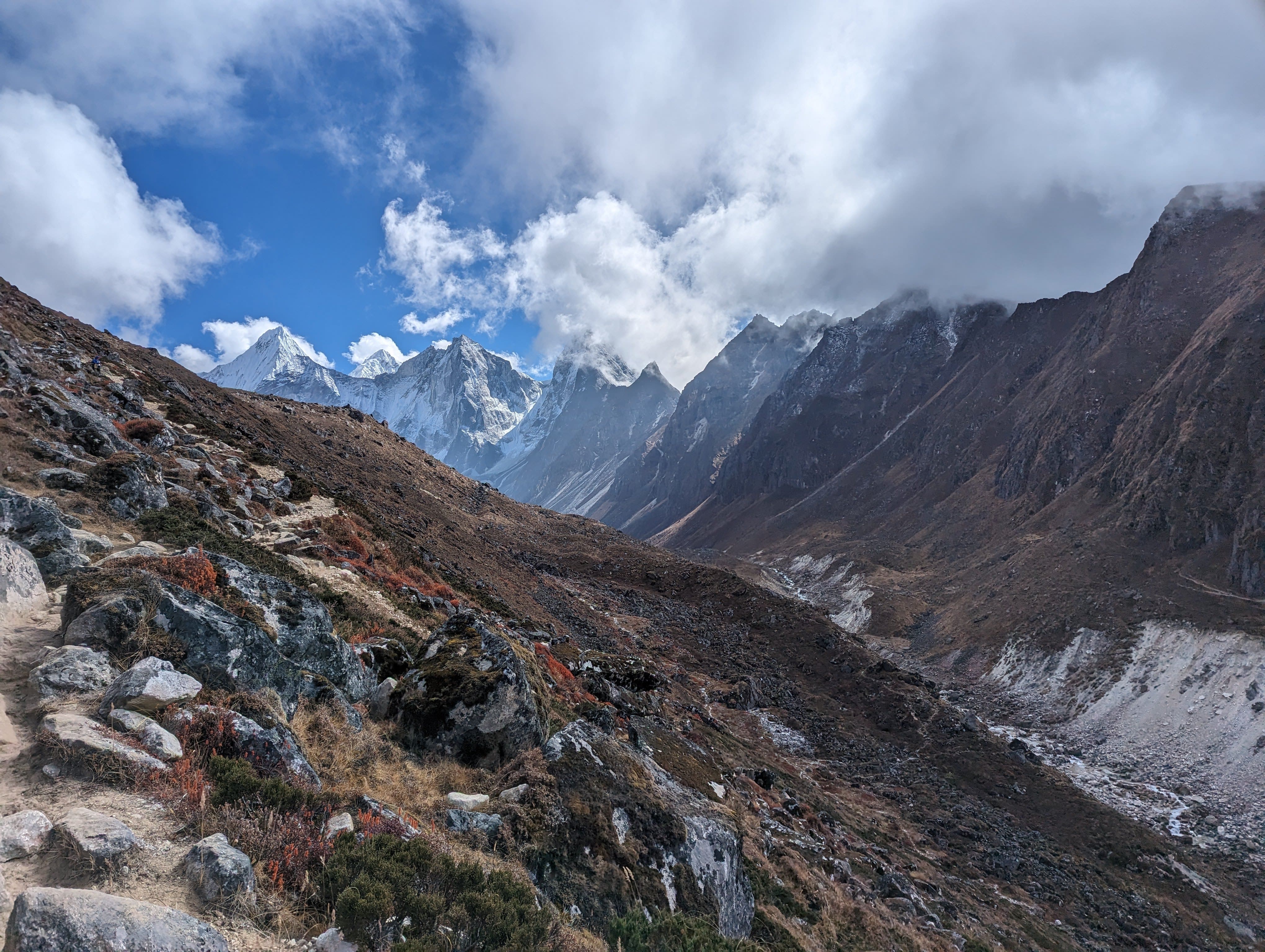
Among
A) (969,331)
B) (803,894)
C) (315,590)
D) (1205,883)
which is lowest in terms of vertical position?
(1205,883)

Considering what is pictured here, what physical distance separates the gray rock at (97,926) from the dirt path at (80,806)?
40 cm

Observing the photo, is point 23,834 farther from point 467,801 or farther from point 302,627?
point 302,627

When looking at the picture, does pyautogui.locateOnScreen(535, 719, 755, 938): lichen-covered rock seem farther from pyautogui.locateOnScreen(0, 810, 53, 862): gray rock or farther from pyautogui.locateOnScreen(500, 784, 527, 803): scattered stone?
pyautogui.locateOnScreen(0, 810, 53, 862): gray rock

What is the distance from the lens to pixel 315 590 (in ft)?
52.9

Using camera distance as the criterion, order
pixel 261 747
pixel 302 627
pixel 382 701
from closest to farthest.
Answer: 1. pixel 261 747
2. pixel 302 627
3. pixel 382 701

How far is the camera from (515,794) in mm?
9016

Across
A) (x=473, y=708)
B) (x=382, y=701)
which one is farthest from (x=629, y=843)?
(x=382, y=701)

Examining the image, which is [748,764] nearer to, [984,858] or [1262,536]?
[984,858]

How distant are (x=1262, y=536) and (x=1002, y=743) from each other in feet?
96.9

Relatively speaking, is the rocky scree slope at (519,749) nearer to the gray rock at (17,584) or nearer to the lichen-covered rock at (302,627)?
the lichen-covered rock at (302,627)

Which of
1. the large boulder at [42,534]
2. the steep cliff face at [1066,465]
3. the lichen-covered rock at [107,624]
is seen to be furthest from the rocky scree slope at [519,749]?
the steep cliff face at [1066,465]

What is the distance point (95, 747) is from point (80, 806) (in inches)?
32.6

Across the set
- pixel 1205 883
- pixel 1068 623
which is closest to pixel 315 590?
pixel 1205 883

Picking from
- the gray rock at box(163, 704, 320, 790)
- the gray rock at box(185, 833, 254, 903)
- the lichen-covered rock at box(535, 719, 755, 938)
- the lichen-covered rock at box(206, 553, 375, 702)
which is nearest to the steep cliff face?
the lichen-covered rock at box(535, 719, 755, 938)
